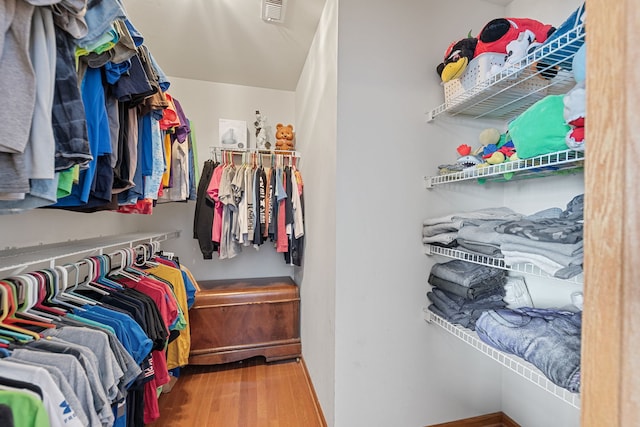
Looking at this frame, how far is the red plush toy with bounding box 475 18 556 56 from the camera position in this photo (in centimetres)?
112

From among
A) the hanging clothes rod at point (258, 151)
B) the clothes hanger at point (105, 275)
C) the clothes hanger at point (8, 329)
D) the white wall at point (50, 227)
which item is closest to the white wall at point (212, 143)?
the hanging clothes rod at point (258, 151)

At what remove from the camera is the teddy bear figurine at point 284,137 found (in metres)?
2.64

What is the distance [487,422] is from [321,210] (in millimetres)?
1536

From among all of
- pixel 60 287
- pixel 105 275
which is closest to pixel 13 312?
pixel 60 287

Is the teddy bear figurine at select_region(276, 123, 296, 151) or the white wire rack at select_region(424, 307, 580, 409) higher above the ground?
the teddy bear figurine at select_region(276, 123, 296, 151)

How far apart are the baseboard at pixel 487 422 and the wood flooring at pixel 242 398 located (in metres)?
0.74

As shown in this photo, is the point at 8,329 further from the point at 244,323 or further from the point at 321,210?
the point at 244,323

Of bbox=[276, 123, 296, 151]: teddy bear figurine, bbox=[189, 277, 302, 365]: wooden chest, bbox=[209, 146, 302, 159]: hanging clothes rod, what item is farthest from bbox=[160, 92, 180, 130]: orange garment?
bbox=[189, 277, 302, 365]: wooden chest

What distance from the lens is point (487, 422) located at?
60.4 inches

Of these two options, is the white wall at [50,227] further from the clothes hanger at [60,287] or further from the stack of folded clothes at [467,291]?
the stack of folded clothes at [467,291]

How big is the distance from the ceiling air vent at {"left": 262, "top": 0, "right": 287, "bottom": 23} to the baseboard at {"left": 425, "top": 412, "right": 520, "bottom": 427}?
2.59 m

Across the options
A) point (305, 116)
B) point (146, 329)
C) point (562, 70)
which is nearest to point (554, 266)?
point (562, 70)

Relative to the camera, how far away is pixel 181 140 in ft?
5.80

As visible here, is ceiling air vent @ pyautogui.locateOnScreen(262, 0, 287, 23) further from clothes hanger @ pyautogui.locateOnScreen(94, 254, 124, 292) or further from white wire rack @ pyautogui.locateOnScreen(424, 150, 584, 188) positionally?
clothes hanger @ pyautogui.locateOnScreen(94, 254, 124, 292)
